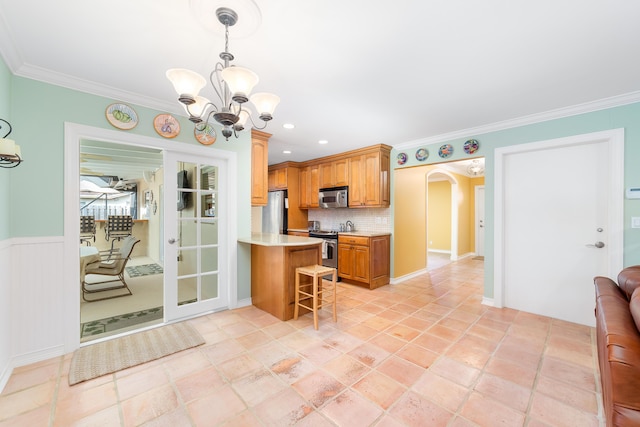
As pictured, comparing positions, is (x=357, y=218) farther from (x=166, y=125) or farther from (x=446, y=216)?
(x=446, y=216)

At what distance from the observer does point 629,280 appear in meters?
1.98

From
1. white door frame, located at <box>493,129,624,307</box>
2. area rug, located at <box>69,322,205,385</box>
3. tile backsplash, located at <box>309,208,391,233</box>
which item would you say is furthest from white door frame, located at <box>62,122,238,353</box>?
white door frame, located at <box>493,129,624,307</box>

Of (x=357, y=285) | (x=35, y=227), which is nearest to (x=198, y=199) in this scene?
(x=35, y=227)

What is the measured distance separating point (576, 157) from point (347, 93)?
9.35 feet

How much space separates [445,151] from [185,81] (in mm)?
3694

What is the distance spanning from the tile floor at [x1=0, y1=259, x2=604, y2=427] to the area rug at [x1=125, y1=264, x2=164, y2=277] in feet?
11.2

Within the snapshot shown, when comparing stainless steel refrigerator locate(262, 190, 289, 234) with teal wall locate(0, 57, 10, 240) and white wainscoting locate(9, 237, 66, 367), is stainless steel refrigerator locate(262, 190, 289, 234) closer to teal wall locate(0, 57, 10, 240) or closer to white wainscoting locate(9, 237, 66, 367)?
white wainscoting locate(9, 237, 66, 367)

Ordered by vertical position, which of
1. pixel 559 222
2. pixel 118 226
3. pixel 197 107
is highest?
pixel 197 107

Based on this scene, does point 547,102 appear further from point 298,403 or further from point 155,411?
point 155,411

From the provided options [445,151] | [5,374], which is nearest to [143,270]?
[5,374]

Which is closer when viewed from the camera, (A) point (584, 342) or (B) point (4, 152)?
(B) point (4, 152)

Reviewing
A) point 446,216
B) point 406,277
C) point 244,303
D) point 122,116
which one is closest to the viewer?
point 122,116

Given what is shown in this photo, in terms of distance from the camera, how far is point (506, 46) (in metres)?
1.90

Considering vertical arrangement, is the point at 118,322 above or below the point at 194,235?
below
